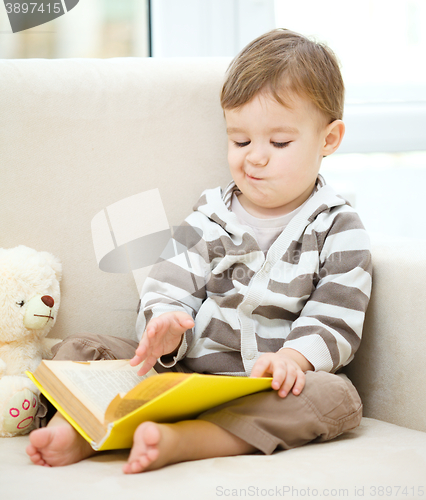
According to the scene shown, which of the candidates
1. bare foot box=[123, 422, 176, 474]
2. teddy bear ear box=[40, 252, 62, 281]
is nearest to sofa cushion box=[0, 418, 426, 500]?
bare foot box=[123, 422, 176, 474]

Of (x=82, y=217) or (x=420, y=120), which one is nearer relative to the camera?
(x=82, y=217)

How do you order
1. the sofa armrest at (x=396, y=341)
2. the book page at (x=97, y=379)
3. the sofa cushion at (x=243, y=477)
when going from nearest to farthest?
the sofa cushion at (x=243, y=477) → the book page at (x=97, y=379) → the sofa armrest at (x=396, y=341)

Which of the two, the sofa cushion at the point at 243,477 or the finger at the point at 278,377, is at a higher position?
the finger at the point at 278,377

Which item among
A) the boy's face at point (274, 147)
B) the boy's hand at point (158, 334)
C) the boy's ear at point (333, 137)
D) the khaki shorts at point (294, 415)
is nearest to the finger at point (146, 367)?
the boy's hand at point (158, 334)

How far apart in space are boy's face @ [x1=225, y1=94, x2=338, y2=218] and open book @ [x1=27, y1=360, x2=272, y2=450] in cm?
35

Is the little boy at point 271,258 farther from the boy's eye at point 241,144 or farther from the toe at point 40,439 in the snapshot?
the toe at point 40,439

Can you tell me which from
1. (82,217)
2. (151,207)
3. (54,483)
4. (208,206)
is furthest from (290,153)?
(54,483)

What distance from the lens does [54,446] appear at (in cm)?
55

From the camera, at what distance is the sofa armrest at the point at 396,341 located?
0.70 m

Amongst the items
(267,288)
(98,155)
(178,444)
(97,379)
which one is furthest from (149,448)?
(98,155)

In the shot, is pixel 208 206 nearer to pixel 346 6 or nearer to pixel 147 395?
pixel 147 395

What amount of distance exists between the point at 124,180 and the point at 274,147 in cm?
30

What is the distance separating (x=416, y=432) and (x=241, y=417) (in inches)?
10.0

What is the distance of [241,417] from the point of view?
603 millimetres
